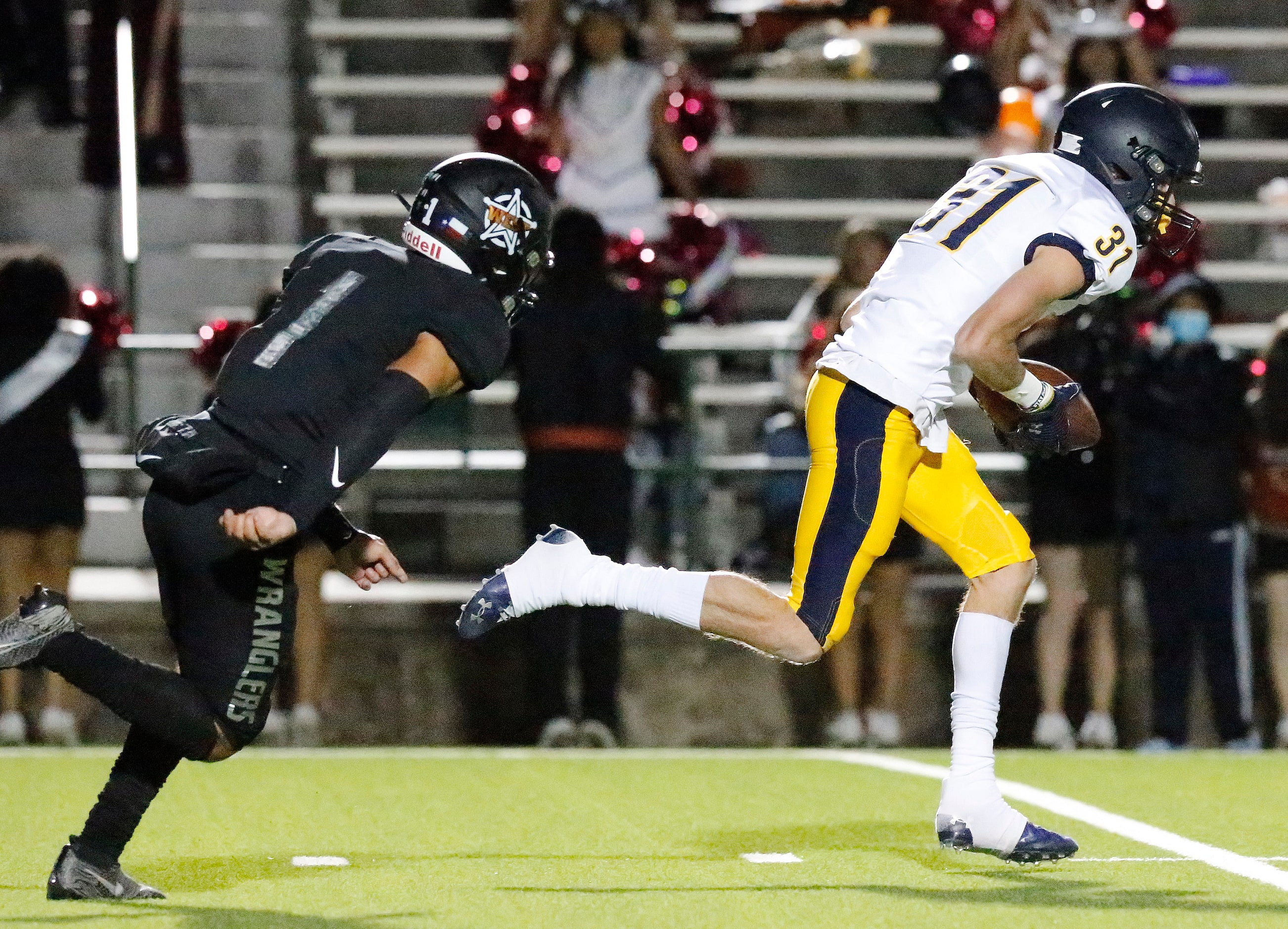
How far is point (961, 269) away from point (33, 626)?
2.31 meters

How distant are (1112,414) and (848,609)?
14.2ft

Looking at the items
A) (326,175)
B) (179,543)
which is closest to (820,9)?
(326,175)

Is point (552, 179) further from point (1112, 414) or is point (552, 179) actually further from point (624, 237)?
point (1112, 414)

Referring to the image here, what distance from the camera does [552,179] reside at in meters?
10.9

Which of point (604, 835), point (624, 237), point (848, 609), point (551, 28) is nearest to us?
point (848, 609)

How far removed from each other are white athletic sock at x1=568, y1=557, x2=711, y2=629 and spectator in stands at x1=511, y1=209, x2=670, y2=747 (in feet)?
11.6

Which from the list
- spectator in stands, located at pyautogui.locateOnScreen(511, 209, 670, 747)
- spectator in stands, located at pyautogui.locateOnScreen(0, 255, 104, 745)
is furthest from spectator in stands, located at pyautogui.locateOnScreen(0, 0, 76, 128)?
spectator in stands, located at pyautogui.locateOnScreen(511, 209, 670, 747)

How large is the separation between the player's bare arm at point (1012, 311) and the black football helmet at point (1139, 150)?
317 millimetres

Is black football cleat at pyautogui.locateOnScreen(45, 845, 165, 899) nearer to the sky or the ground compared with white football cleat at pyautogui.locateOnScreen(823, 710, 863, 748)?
nearer to the sky

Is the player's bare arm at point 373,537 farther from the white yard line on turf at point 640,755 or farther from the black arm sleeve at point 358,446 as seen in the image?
the white yard line on turf at point 640,755

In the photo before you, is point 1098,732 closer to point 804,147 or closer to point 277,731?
point 277,731

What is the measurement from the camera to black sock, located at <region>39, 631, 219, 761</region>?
4.68 m

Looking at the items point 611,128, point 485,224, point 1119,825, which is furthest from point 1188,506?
point 485,224

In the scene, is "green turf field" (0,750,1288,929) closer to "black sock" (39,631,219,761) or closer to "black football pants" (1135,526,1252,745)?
"black sock" (39,631,219,761)
